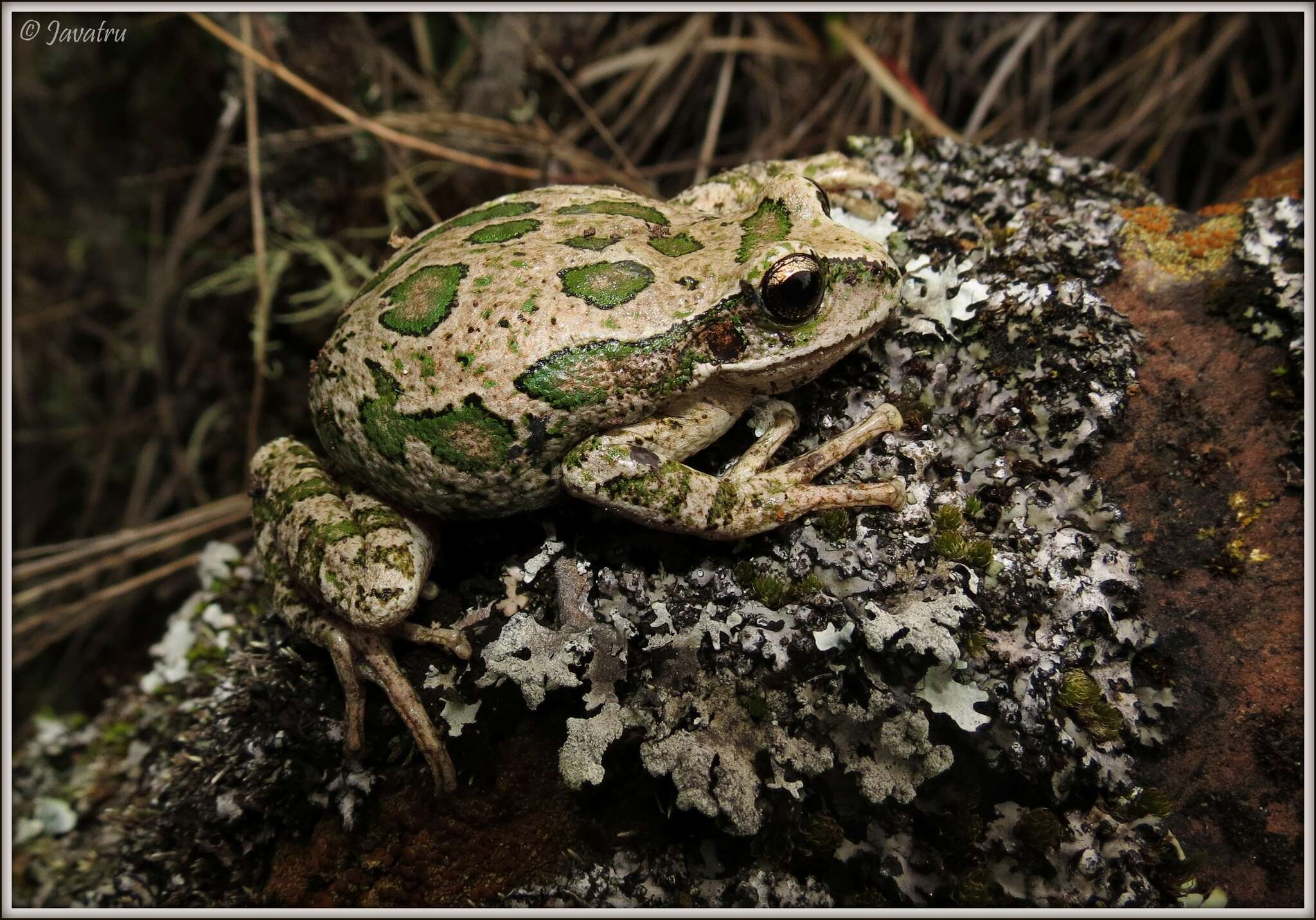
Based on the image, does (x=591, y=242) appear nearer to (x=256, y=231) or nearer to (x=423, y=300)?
(x=423, y=300)

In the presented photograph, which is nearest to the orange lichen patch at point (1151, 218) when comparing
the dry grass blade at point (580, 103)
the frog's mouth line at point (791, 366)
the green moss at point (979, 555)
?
the frog's mouth line at point (791, 366)

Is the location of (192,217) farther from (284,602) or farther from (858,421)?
(858,421)

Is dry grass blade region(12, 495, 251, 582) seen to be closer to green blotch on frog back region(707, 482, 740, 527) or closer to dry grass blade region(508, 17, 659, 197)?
dry grass blade region(508, 17, 659, 197)

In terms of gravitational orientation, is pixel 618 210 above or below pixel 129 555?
above

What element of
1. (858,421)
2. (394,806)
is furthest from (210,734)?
(858,421)

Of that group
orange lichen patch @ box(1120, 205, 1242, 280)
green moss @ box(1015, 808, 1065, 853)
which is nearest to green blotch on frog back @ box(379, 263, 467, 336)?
green moss @ box(1015, 808, 1065, 853)

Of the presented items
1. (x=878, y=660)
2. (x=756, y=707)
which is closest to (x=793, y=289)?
(x=878, y=660)
